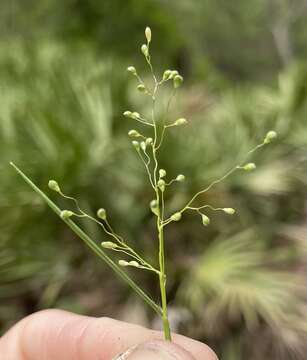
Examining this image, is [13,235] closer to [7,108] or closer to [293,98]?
[7,108]

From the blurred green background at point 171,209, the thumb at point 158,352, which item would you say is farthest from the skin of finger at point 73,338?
the blurred green background at point 171,209

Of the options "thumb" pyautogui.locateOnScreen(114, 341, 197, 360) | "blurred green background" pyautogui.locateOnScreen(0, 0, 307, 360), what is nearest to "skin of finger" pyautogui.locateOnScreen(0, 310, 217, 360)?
"thumb" pyautogui.locateOnScreen(114, 341, 197, 360)

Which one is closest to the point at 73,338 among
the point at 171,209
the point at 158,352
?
the point at 158,352

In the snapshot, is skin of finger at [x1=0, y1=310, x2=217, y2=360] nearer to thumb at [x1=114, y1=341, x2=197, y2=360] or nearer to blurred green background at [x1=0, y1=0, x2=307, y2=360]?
thumb at [x1=114, y1=341, x2=197, y2=360]

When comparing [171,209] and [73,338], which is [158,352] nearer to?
[73,338]

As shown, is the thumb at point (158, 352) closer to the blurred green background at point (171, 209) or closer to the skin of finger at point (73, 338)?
the skin of finger at point (73, 338)

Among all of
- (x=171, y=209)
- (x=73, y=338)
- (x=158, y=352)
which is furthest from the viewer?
(x=171, y=209)

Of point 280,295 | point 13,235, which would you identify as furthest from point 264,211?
point 13,235
